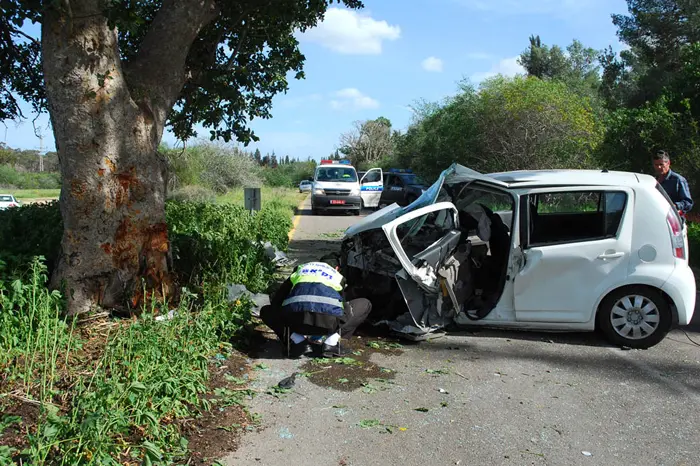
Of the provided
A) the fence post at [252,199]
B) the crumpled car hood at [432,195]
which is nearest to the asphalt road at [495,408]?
the crumpled car hood at [432,195]

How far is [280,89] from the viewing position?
34.5 feet

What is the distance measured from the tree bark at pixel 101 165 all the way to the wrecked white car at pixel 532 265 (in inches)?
88.1

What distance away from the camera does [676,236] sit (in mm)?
5969

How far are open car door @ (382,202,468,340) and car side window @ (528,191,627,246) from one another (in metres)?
0.85

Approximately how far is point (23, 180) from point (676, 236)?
65.4 meters

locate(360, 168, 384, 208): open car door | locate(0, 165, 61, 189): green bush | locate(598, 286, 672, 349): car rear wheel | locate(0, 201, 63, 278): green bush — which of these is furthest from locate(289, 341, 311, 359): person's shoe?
locate(0, 165, 61, 189): green bush

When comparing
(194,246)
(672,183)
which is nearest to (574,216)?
(672,183)

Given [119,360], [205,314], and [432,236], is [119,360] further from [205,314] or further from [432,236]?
[432,236]

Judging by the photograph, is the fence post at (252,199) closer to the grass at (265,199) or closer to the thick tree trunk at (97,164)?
the thick tree trunk at (97,164)

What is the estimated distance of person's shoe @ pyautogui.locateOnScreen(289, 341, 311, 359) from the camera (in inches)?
225

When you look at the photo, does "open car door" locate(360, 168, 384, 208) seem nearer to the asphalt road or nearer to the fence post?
the fence post

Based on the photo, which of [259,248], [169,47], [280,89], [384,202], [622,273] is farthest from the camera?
[384,202]

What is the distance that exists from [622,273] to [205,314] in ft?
13.4

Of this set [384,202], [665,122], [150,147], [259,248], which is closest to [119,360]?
[150,147]
